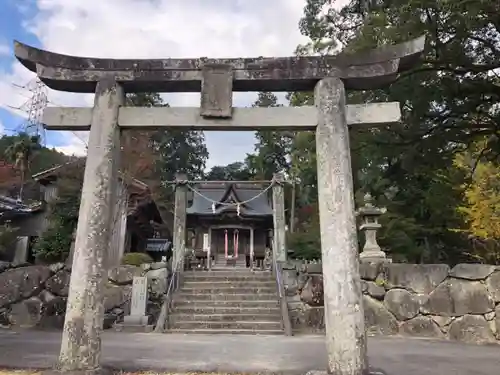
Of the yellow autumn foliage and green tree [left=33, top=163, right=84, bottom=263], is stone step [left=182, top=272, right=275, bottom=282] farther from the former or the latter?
the yellow autumn foliage

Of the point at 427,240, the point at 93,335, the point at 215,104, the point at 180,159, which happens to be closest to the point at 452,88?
the point at 215,104

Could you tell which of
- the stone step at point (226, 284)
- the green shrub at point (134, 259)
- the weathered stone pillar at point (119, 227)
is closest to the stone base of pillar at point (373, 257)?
the stone step at point (226, 284)

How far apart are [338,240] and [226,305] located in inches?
355

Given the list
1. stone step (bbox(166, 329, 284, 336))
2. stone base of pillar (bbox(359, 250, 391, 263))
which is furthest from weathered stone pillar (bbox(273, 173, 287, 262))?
stone step (bbox(166, 329, 284, 336))

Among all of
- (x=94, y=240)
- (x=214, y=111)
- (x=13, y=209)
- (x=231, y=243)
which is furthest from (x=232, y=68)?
(x=231, y=243)

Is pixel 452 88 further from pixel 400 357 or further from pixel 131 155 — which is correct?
pixel 131 155

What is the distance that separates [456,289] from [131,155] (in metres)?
17.0

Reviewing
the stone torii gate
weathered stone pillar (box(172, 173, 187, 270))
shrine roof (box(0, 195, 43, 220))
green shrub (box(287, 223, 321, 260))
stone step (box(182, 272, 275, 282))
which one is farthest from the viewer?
green shrub (box(287, 223, 321, 260))

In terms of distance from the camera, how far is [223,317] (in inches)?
489

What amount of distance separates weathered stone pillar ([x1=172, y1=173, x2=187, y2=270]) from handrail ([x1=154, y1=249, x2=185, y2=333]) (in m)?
0.15

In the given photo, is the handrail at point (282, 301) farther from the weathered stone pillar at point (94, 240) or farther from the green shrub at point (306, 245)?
the weathered stone pillar at point (94, 240)

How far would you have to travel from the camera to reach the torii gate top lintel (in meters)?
→ 5.68

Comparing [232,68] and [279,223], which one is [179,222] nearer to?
[279,223]

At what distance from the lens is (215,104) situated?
18.5ft
